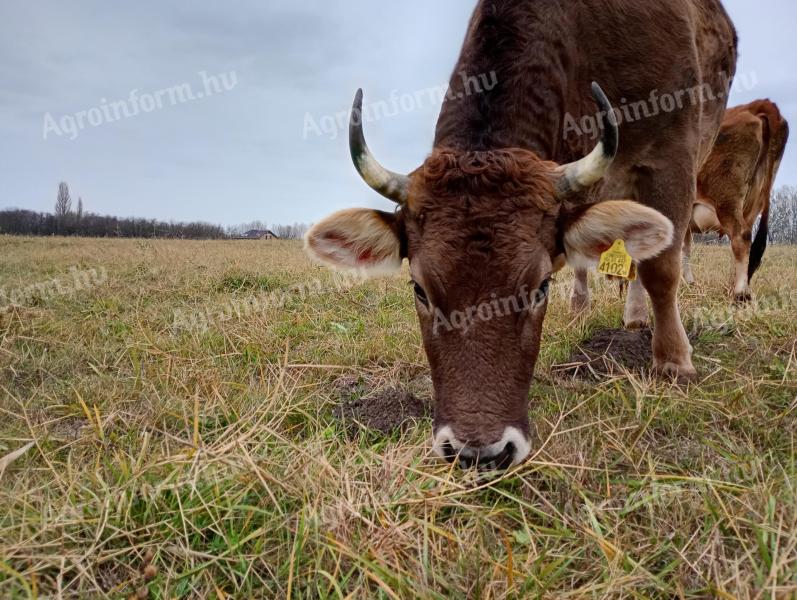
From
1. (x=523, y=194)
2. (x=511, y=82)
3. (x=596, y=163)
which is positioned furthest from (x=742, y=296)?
(x=523, y=194)

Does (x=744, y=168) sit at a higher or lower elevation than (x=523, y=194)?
higher

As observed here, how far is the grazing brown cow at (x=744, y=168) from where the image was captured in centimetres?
756

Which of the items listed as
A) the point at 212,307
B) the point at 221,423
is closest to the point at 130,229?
the point at 212,307

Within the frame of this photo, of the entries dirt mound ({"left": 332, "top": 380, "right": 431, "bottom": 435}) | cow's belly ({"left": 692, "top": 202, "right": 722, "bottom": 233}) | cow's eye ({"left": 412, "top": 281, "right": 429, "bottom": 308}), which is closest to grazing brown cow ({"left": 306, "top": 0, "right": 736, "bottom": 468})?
cow's eye ({"left": 412, "top": 281, "right": 429, "bottom": 308})

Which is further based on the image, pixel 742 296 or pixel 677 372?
pixel 742 296

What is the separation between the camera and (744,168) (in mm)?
7641

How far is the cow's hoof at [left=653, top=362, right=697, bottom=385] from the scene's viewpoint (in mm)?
3506

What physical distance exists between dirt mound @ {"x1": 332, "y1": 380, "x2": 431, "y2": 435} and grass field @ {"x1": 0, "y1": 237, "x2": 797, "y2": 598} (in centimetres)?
6

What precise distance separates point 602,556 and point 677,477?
580mm

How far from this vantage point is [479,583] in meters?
1.53

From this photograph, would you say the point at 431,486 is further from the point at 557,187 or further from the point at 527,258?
the point at 557,187

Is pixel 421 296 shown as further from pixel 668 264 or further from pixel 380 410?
pixel 668 264

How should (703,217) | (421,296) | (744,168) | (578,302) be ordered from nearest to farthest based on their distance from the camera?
(421,296)
(578,302)
(744,168)
(703,217)

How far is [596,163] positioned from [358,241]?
1311mm
